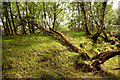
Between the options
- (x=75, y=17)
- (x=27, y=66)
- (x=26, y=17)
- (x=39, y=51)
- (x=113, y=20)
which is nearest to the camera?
(x=27, y=66)

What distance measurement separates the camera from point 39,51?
8.43 meters

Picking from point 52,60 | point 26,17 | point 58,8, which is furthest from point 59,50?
point 58,8

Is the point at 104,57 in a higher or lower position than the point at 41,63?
higher

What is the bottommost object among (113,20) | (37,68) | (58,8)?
(37,68)

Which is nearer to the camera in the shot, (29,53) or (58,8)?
(29,53)

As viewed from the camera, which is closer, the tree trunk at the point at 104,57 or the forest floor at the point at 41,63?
the forest floor at the point at 41,63

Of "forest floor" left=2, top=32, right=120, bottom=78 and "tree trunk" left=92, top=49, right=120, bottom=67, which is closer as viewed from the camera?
"forest floor" left=2, top=32, right=120, bottom=78

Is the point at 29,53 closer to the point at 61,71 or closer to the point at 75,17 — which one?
the point at 61,71

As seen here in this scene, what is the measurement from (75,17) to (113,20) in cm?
878

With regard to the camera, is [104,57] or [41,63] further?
[104,57]

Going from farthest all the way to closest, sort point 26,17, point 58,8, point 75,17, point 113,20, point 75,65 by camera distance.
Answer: point 75,17 → point 113,20 → point 58,8 → point 26,17 → point 75,65

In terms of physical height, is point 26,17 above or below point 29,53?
above

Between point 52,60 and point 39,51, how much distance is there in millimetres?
1672

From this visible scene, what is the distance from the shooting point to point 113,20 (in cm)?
2053
